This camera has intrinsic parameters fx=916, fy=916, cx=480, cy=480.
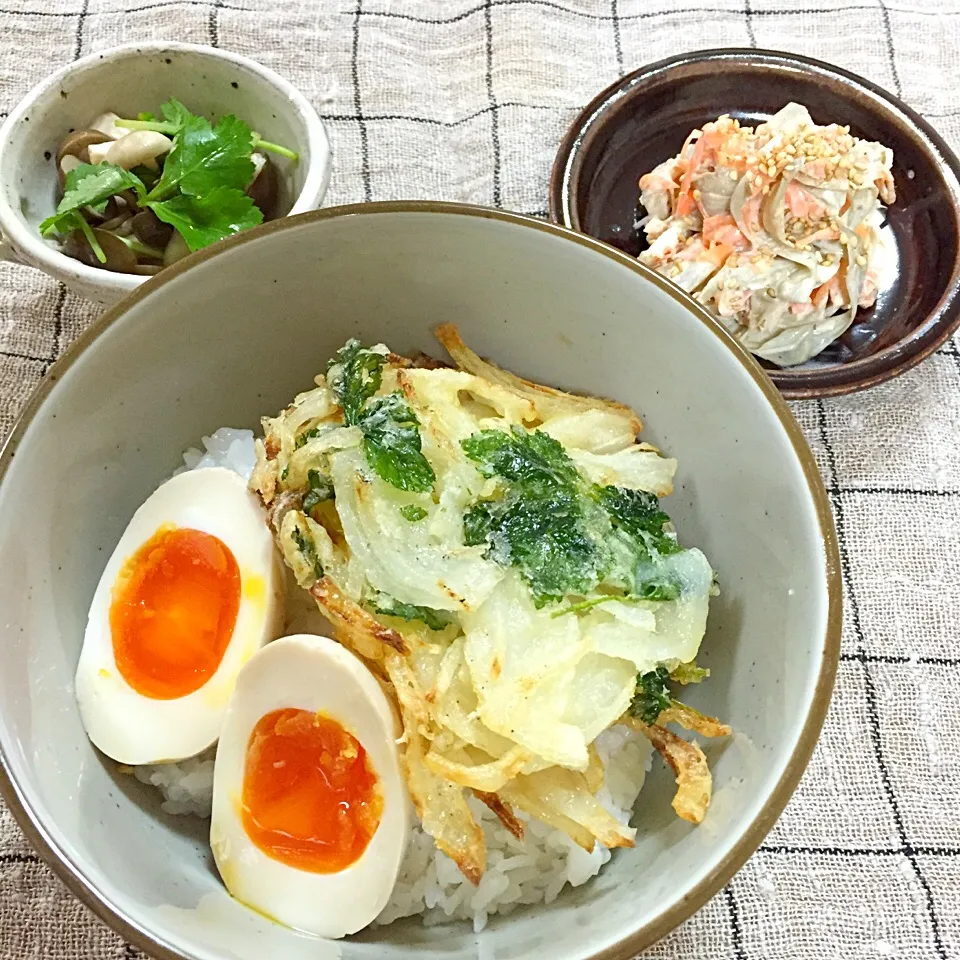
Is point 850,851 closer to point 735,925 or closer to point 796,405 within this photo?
point 735,925

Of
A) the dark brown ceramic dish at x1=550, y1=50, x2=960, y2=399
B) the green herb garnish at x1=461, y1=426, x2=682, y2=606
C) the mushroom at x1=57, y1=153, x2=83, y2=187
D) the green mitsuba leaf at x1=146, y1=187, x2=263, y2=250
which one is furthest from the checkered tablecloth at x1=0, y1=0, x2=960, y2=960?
the green herb garnish at x1=461, y1=426, x2=682, y2=606

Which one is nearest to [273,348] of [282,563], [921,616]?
[282,563]

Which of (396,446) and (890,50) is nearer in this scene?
(396,446)

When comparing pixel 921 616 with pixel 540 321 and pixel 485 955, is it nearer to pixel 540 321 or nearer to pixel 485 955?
pixel 540 321

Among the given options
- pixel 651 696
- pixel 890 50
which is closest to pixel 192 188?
pixel 651 696

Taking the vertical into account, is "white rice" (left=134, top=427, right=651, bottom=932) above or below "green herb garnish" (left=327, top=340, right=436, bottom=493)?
below

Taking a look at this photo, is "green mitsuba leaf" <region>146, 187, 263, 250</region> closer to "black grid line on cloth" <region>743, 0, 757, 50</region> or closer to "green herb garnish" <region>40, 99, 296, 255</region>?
"green herb garnish" <region>40, 99, 296, 255</region>
